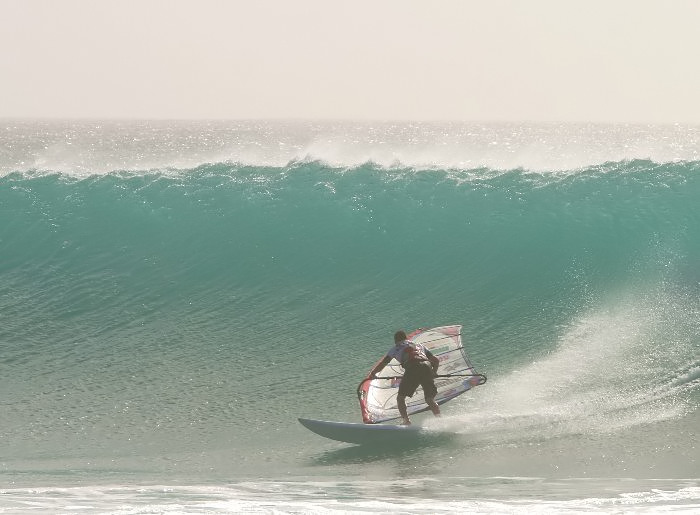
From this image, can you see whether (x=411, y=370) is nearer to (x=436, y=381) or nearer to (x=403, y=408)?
(x=403, y=408)

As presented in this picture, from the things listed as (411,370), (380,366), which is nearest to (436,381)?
(411,370)

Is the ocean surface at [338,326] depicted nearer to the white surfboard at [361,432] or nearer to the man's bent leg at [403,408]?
the white surfboard at [361,432]

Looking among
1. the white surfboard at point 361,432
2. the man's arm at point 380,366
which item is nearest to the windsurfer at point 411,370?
the man's arm at point 380,366

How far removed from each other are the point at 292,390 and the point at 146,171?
13.8 m

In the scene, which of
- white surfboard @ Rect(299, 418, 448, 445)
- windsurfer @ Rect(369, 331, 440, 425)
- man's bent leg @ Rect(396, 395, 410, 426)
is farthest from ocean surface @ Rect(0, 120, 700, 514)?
windsurfer @ Rect(369, 331, 440, 425)

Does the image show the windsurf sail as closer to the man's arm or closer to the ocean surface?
the man's arm

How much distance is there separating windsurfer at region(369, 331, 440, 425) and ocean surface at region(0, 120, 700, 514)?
15.3 inches

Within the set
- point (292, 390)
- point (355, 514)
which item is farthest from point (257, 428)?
point (355, 514)

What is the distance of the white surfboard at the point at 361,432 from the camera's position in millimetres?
10742

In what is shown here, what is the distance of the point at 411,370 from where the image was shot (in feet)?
36.8

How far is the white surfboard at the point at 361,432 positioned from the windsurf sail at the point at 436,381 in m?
0.24

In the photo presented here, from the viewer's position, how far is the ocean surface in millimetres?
9484

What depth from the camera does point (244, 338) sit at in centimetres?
1462

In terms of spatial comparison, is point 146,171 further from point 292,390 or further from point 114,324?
point 292,390
